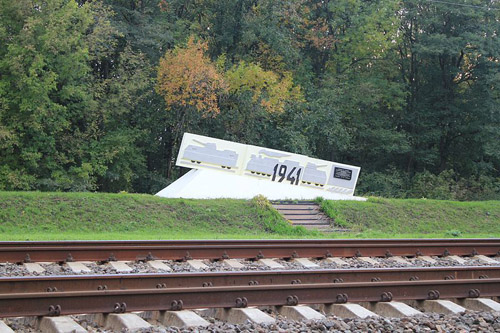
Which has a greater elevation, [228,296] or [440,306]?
[440,306]

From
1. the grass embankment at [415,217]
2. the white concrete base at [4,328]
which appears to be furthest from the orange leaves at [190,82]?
the white concrete base at [4,328]

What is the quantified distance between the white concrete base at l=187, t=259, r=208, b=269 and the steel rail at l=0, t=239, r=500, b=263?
162 millimetres

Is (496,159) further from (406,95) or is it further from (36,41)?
(36,41)

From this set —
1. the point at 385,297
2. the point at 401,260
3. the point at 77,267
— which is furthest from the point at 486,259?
the point at 77,267

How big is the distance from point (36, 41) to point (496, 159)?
26.9 metres

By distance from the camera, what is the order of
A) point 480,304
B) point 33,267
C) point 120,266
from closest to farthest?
point 480,304
point 33,267
point 120,266

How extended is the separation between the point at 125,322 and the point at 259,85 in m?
27.0

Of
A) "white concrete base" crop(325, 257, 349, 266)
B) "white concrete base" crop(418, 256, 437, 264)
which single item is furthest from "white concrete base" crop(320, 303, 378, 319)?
"white concrete base" crop(418, 256, 437, 264)

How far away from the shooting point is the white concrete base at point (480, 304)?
8.77 metres

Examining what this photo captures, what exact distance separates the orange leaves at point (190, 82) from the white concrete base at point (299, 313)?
23110 mm

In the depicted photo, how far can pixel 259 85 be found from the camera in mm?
33406

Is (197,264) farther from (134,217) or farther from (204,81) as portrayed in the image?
(204,81)

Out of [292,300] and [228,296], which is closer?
[228,296]

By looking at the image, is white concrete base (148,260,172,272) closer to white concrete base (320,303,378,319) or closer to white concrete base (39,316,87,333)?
white concrete base (320,303,378,319)
